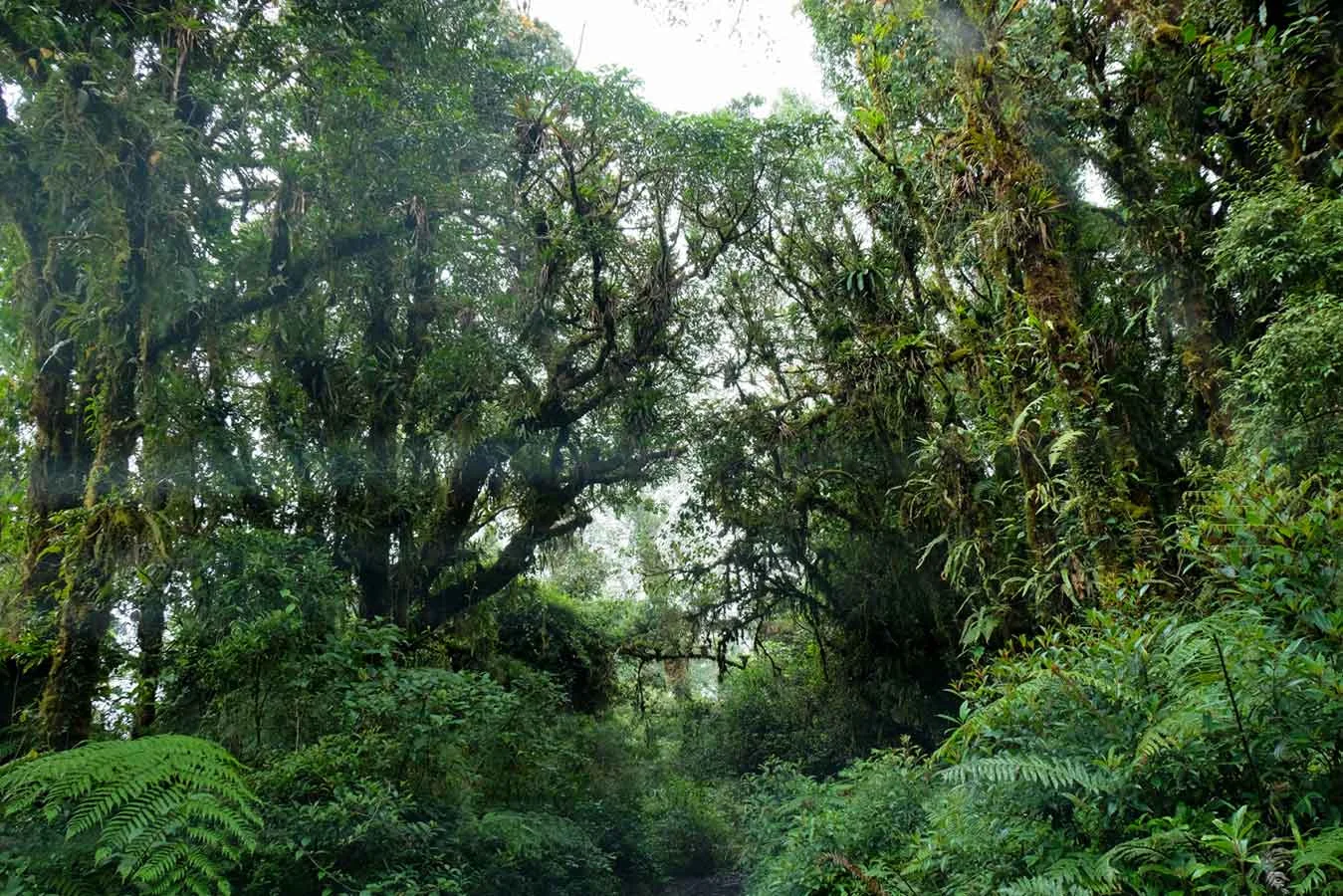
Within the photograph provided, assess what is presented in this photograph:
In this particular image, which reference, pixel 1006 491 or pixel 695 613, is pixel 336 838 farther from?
pixel 695 613

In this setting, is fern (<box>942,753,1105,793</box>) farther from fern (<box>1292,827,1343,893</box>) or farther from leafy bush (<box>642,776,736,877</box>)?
leafy bush (<box>642,776,736,877</box>)

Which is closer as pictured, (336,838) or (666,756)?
(336,838)

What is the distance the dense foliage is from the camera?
9.63 ft

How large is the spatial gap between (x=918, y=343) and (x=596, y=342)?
4279 millimetres

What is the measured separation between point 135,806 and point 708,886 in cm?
777

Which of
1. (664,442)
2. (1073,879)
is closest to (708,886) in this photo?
(664,442)

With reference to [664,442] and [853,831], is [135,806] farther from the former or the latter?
[664,442]

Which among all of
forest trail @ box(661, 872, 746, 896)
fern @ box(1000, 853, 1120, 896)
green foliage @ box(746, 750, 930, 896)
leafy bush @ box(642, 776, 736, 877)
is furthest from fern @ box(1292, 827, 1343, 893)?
leafy bush @ box(642, 776, 736, 877)

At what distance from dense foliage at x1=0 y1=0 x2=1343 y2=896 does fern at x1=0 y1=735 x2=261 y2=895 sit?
0.03 meters

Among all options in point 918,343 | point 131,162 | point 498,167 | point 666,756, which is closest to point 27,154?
point 131,162

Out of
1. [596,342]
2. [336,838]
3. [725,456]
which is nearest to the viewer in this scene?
[336,838]

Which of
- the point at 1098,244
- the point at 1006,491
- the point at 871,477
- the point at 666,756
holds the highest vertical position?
the point at 1098,244

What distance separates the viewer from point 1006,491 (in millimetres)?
6371

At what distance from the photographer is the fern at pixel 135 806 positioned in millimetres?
2660
